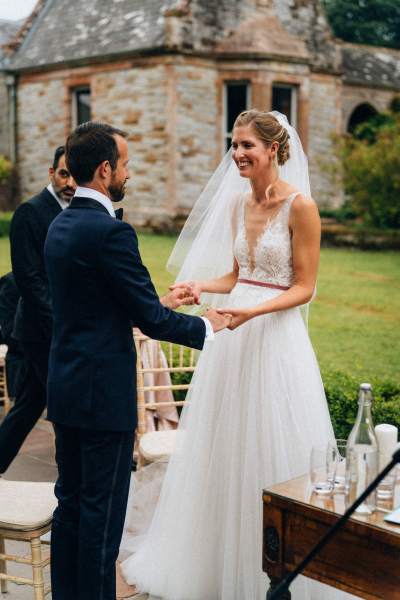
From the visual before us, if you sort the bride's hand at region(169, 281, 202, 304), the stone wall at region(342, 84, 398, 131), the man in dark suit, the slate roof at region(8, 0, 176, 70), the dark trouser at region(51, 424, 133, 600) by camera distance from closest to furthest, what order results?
the dark trouser at region(51, 424, 133, 600) < the bride's hand at region(169, 281, 202, 304) < the man in dark suit < the slate roof at region(8, 0, 176, 70) < the stone wall at region(342, 84, 398, 131)

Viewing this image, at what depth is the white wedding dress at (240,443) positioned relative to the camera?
3855 millimetres

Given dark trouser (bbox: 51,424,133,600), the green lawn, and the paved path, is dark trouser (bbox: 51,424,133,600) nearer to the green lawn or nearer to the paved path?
the paved path

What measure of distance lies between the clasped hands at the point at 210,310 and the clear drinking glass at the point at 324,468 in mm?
884

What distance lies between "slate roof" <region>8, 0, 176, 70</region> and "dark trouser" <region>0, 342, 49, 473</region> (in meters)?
15.4

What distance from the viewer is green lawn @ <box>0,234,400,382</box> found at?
29.7 ft

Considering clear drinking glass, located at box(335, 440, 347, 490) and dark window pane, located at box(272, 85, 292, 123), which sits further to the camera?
dark window pane, located at box(272, 85, 292, 123)

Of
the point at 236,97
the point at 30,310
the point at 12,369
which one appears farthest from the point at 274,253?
the point at 236,97

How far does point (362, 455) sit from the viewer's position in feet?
9.26

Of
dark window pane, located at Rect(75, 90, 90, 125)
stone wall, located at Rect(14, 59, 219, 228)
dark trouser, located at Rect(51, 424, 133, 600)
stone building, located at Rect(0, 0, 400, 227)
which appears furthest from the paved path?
dark window pane, located at Rect(75, 90, 90, 125)

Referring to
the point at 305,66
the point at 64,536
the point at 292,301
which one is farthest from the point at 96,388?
the point at 305,66

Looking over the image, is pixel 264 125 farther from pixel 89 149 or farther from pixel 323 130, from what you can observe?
pixel 323 130

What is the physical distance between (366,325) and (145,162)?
34.5 ft

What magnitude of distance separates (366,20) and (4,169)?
32938mm

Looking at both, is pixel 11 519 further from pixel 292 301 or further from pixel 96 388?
pixel 292 301
